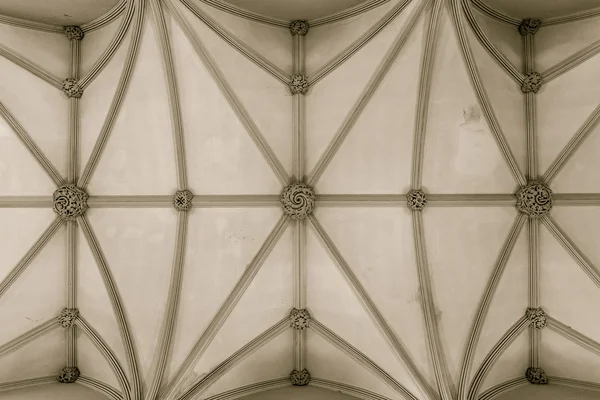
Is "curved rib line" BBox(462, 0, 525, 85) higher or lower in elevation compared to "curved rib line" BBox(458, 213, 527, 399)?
higher

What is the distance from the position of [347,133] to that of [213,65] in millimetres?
3330

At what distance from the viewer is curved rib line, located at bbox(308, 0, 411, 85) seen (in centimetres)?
999

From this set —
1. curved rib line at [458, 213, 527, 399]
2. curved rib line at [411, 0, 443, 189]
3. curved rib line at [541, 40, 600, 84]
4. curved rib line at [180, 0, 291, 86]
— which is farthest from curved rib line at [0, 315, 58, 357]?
curved rib line at [541, 40, 600, 84]

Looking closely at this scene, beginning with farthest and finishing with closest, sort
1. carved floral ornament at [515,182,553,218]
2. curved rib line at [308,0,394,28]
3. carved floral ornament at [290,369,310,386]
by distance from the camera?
carved floral ornament at [290,369,310,386] < carved floral ornament at [515,182,553,218] < curved rib line at [308,0,394,28]

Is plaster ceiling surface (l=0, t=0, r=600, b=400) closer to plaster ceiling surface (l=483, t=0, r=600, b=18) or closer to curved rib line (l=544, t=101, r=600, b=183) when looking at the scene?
curved rib line (l=544, t=101, r=600, b=183)

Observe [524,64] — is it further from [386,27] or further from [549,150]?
[386,27]

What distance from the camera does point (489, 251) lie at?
36.4 ft

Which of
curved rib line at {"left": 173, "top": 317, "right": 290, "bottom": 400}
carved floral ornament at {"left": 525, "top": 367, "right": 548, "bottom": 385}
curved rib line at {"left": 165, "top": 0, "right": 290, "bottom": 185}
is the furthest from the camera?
carved floral ornament at {"left": 525, "top": 367, "right": 548, "bottom": 385}

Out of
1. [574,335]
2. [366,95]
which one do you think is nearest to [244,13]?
[366,95]

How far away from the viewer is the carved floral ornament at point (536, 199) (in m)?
10.8

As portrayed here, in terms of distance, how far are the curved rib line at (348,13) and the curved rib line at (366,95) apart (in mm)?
735

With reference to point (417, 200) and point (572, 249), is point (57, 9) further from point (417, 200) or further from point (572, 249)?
point (572, 249)

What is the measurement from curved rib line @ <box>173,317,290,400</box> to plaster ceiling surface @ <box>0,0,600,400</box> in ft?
0.15

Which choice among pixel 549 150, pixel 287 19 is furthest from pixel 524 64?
pixel 287 19
